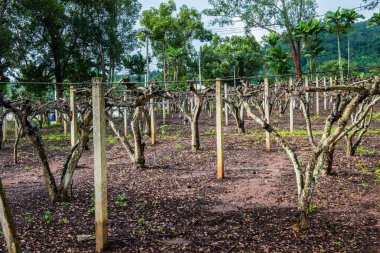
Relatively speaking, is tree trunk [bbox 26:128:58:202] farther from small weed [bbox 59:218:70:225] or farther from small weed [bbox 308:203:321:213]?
small weed [bbox 308:203:321:213]

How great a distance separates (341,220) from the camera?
5.62 metres

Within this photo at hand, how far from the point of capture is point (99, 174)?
4633 millimetres

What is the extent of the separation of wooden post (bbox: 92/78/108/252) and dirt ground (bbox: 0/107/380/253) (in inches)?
10.1

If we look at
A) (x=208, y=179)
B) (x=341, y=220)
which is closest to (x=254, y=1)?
(x=208, y=179)

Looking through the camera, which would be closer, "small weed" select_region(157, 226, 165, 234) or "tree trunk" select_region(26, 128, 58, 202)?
"small weed" select_region(157, 226, 165, 234)

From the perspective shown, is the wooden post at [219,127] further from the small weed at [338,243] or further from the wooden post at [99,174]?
the small weed at [338,243]

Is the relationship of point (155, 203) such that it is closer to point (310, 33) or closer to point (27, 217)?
point (27, 217)

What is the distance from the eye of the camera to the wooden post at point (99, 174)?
15.2ft

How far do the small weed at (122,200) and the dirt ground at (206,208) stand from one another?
19 millimetres

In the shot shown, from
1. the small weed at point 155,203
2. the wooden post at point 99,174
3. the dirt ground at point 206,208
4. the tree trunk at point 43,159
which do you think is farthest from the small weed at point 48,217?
the small weed at point 155,203

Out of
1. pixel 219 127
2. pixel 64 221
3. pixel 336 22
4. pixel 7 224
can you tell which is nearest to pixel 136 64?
pixel 336 22

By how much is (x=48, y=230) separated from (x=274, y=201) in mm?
3756

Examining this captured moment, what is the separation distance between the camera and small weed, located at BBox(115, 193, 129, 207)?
6.77m

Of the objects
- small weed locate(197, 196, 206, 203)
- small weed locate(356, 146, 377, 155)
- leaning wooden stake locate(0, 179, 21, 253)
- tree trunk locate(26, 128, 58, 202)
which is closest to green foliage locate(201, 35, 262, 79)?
small weed locate(356, 146, 377, 155)
